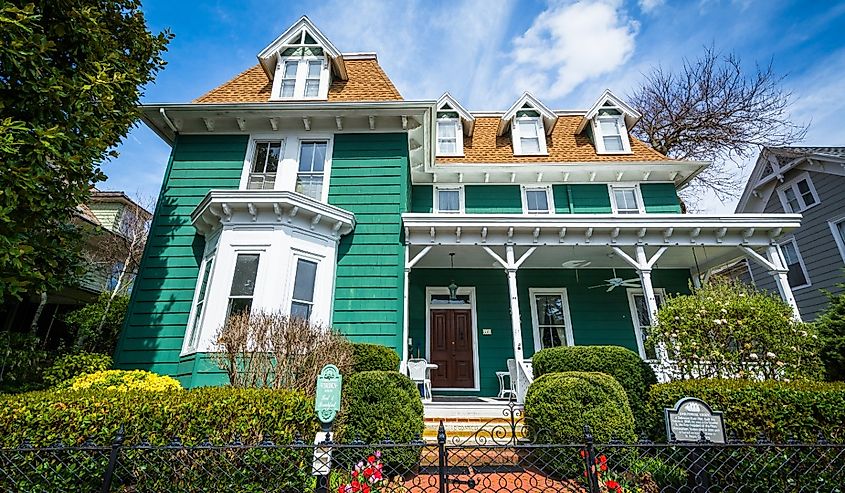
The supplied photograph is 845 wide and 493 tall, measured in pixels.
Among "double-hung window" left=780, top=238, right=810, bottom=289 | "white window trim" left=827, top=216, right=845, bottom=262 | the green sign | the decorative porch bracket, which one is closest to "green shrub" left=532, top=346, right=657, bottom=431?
the green sign

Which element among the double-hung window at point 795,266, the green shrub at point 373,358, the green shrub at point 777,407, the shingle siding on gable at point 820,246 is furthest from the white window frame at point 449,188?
the double-hung window at point 795,266

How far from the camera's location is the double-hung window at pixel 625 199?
418 inches

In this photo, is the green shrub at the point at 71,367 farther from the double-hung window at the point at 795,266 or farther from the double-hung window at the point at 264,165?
the double-hung window at the point at 795,266

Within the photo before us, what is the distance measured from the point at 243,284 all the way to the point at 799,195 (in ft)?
59.3

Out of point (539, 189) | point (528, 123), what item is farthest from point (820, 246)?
point (528, 123)

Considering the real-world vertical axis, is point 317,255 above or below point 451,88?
below

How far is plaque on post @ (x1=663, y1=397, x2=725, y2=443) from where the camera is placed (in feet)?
11.9

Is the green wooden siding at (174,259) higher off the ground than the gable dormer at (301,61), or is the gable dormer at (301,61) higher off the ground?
the gable dormer at (301,61)

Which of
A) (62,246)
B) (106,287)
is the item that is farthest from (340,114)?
(106,287)

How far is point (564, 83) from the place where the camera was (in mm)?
11789

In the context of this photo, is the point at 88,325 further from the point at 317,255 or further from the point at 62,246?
the point at 317,255

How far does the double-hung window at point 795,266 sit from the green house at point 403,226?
18.8ft

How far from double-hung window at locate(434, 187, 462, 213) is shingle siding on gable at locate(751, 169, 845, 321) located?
11.4m

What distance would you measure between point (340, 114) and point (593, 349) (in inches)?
274
